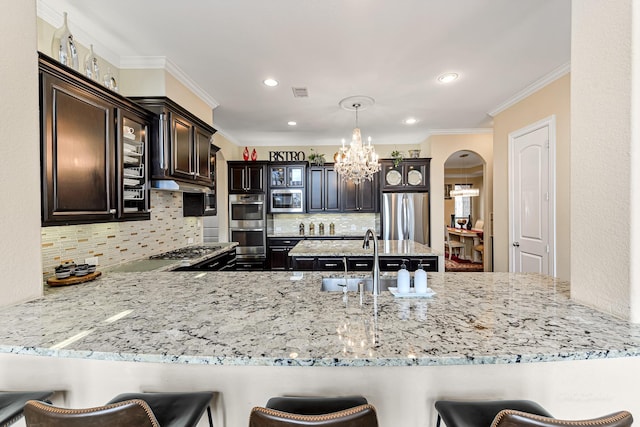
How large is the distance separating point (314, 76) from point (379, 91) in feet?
2.95

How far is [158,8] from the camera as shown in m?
2.16

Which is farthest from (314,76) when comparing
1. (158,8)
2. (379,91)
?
(158,8)

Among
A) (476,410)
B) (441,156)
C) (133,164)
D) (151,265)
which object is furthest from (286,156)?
(476,410)

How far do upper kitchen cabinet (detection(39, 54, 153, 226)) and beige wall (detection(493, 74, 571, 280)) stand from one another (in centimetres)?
413

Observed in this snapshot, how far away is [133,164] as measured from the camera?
254 centimetres

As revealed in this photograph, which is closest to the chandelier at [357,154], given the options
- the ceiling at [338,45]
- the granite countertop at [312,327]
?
the ceiling at [338,45]

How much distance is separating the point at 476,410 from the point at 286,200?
16.6 feet

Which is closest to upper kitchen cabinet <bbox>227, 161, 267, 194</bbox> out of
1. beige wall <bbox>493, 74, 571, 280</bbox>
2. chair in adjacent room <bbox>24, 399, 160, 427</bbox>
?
beige wall <bbox>493, 74, 571, 280</bbox>

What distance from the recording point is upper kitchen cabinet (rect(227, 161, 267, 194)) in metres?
5.74

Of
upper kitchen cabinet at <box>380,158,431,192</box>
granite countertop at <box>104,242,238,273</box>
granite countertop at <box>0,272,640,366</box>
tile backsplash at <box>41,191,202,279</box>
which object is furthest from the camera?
upper kitchen cabinet at <box>380,158,431,192</box>

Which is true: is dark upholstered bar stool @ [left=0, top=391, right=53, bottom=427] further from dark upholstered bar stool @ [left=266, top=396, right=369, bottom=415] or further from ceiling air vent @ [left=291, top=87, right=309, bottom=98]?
ceiling air vent @ [left=291, top=87, right=309, bottom=98]

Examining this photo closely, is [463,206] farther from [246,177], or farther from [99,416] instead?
[99,416]

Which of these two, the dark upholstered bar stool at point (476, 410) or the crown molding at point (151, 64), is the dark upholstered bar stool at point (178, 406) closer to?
the dark upholstered bar stool at point (476, 410)

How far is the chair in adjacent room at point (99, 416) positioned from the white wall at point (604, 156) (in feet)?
5.60
